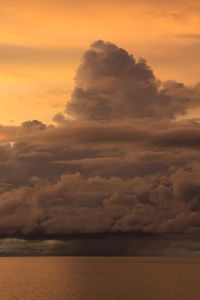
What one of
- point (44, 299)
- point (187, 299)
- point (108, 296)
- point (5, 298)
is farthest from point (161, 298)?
point (5, 298)

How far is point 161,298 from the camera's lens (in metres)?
189

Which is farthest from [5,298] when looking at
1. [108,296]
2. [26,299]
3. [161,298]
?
[161,298]

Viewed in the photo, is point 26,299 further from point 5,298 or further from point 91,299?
point 91,299

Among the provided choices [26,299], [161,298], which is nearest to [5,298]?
[26,299]

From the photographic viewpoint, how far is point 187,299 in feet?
614

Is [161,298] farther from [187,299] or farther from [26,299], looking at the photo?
[26,299]

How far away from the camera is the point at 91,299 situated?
189m

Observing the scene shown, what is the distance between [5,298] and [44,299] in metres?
17.0

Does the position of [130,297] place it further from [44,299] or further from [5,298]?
[5,298]

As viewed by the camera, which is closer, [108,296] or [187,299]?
[187,299]

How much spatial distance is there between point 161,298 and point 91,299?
22.8 m

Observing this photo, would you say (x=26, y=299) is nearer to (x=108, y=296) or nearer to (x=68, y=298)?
(x=68, y=298)

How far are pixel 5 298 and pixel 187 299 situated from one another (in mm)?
61058

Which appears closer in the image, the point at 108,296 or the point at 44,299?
the point at 44,299
